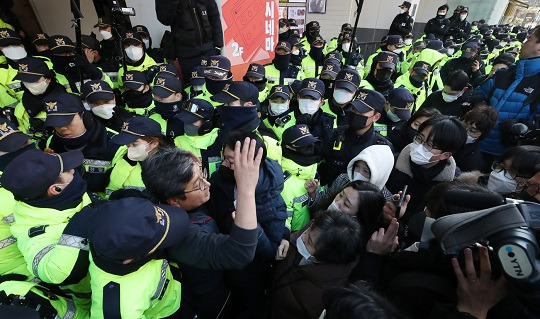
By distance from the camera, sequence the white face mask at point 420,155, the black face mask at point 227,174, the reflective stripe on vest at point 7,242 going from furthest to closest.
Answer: the white face mask at point 420,155 → the black face mask at point 227,174 → the reflective stripe on vest at point 7,242

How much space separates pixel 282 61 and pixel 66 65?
3351mm

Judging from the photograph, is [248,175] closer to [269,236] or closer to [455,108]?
[269,236]

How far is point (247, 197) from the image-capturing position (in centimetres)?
123

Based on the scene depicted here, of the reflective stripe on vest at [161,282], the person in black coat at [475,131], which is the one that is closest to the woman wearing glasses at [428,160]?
the person in black coat at [475,131]

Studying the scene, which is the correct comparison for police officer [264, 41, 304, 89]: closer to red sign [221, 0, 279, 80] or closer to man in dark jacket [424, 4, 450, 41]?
red sign [221, 0, 279, 80]

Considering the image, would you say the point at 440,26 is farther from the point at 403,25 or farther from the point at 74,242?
the point at 74,242

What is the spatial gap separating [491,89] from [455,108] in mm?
439

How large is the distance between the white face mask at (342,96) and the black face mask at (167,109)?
77.6 inches

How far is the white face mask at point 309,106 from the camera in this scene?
3.21 meters

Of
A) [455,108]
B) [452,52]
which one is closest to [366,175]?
[455,108]

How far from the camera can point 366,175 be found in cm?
211

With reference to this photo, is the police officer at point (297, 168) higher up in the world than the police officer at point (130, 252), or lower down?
lower down

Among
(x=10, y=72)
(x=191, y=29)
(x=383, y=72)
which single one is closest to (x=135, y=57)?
(x=191, y=29)

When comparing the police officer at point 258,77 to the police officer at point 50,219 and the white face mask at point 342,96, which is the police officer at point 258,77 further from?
the police officer at point 50,219
